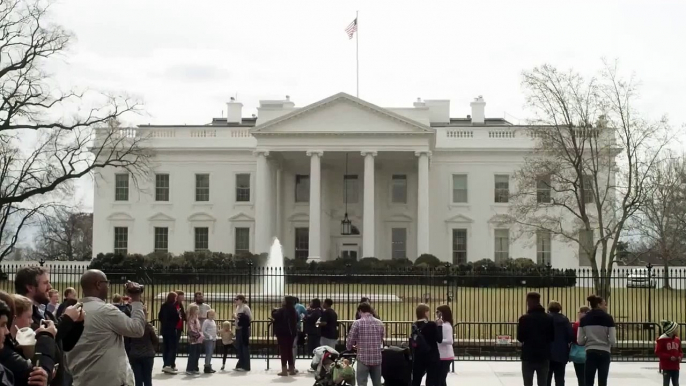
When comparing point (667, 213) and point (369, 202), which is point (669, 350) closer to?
point (667, 213)

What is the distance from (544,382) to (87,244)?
92.3 metres

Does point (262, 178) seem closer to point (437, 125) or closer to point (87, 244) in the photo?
point (437, 125)

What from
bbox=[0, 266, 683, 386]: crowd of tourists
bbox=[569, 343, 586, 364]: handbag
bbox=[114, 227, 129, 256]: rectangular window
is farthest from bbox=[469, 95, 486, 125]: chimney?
bbox=[569, 343, 586, 364]: handbag

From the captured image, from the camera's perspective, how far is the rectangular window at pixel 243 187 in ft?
196

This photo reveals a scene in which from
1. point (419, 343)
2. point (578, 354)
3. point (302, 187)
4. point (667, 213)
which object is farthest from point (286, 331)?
point (302, 187)

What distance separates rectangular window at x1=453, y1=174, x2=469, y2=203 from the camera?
5906 centimetres

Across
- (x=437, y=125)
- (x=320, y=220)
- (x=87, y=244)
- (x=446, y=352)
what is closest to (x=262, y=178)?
(x=320, y=220)

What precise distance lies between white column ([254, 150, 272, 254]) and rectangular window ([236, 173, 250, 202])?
440 centimetres

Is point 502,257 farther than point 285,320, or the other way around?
point 502,257

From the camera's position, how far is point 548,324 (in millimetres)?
12320

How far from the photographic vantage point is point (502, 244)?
5862 cm

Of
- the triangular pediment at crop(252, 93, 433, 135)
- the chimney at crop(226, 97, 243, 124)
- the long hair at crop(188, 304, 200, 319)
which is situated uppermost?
the chimney at crop(226, 97, 243, 124)

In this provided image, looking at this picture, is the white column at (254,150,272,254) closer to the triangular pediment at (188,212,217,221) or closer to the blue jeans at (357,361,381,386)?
the triangular pediment at (188,212,217,221)

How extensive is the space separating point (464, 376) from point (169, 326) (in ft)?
18.8
